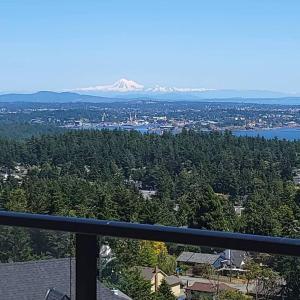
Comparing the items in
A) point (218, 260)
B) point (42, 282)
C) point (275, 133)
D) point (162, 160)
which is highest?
point (218, 260)

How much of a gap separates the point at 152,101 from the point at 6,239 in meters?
28.0

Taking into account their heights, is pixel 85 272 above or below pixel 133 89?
above

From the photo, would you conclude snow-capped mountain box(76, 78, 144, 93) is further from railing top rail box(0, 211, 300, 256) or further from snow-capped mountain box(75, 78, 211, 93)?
railing top rail box(0, 211, 300, 256)

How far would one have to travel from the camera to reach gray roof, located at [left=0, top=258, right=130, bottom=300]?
6.62ft

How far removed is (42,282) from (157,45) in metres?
53.9

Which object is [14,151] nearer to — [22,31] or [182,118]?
[182,118]

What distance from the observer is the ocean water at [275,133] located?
78.7 feet

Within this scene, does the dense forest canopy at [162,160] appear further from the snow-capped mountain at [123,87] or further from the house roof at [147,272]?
the house roof at [147,272]

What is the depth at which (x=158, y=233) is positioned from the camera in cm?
182

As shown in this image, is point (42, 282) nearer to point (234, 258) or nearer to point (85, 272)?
point (85, 272)

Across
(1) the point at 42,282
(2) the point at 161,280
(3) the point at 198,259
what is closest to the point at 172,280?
(2) the point at 161,280

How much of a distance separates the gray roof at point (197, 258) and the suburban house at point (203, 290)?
8 cm

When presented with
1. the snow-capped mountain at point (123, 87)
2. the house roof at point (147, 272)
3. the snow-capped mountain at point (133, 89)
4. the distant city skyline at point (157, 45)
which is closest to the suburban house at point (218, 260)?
the house roof at point (147, 272)

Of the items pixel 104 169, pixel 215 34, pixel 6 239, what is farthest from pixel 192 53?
pixel 6 239
